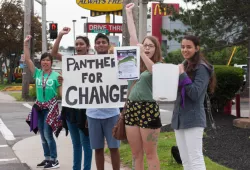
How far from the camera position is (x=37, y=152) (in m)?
8.80

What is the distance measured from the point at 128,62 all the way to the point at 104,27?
1335 centimetres

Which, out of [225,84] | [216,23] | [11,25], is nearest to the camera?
[225,84]

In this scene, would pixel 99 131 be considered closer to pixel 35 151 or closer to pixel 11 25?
pixel 35 151

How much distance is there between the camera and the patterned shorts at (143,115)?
4852 mm

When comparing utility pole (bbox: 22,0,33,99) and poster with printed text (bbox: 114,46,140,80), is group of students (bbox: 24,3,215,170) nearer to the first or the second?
poster with printed text (bbox: 114,46,140,80)

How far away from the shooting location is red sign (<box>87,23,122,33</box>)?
1766cm

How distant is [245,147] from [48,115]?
3.27 m


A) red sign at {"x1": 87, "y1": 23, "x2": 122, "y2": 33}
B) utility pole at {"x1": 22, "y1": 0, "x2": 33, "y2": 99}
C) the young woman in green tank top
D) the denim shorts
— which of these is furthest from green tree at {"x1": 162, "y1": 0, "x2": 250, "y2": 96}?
the young woman in green tank top

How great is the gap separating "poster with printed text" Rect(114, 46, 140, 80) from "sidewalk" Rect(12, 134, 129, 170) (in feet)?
8.56

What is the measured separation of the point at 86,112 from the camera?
5828 mm

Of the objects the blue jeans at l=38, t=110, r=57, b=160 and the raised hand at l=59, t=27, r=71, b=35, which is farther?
the blue jeans at l=38, t=110, r=57, b=160

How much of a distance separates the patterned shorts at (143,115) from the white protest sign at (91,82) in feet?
2.83

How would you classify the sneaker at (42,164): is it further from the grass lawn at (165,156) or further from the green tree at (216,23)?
the green tree at (216,23)

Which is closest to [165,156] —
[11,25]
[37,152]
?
[37,152]
